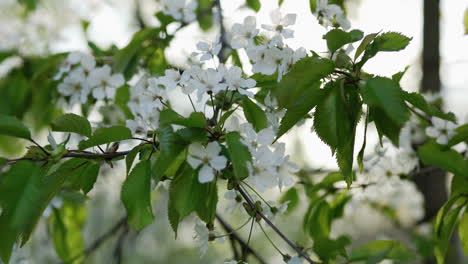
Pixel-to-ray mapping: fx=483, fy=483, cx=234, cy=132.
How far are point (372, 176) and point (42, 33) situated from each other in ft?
5.69

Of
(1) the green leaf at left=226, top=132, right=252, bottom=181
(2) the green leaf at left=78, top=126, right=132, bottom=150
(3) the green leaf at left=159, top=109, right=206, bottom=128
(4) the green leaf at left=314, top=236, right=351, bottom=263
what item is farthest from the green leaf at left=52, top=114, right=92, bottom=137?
(4) the green leaf at left=314, top=236, right=351, bottom=263

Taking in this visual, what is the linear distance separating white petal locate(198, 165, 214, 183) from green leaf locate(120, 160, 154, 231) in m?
0.10

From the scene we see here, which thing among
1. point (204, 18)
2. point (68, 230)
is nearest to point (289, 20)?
point (204, 18)

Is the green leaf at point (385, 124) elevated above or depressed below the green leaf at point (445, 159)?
above

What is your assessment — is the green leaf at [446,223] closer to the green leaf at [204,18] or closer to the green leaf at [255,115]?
the green leaf at [255,115]

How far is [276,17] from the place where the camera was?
982mm

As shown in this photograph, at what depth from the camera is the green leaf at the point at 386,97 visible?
0.66 m

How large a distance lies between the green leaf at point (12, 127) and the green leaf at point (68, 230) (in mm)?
699

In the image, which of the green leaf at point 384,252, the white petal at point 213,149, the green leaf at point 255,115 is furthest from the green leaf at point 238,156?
the green leaf at point 384,252

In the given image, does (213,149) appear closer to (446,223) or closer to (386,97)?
(386,97)

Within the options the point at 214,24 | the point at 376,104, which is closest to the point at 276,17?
the point at 376,104

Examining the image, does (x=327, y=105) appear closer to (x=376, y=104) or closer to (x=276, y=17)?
(x=376, y=104)

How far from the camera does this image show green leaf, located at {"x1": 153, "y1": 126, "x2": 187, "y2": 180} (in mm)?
715

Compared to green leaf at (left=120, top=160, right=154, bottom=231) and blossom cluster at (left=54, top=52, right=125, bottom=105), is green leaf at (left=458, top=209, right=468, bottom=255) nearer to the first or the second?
green leaf at (left=120, top=160, right=154, bottom=231)
